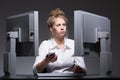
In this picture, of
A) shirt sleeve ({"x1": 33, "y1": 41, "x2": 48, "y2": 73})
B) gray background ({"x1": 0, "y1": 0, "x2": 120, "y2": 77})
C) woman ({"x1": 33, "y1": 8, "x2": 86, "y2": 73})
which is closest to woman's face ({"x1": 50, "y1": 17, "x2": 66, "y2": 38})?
woman ({"x1": 33, "y1": 8, "x2": 86, "y2": 73})

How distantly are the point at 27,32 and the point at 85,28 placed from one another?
0.37 meters

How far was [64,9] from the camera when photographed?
12.6 ft

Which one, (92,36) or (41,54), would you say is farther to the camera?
(41,54)

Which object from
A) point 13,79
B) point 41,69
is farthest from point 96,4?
point 13,79

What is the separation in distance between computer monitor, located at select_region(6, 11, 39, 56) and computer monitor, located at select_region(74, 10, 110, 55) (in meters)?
0.26

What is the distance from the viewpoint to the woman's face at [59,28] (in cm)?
243

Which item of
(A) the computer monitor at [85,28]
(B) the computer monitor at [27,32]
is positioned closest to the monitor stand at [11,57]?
(B) the computer monitor at [27,32]

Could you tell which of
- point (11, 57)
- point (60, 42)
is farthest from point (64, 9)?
point (11, 57)

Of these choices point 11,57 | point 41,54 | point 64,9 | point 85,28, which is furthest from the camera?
point 64,9

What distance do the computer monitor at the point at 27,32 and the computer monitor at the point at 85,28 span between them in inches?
10.3

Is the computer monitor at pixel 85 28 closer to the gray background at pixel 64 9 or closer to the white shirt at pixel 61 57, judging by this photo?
the white shirt at pixel 61 57

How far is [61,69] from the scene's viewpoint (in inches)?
95.3

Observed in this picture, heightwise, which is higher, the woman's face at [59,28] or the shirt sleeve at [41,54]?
the woman's face at [59,28]

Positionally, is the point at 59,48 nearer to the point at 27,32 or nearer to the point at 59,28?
the point at 59,28
